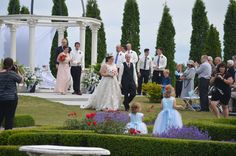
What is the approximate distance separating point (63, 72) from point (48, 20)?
5.15 metres

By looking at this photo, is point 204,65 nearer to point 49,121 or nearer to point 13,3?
point 49,121

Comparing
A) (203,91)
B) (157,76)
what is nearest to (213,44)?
(157,76)

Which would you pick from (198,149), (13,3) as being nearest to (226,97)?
(198,149)

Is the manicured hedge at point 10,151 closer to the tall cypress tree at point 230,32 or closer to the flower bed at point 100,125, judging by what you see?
the flower bed at point 100,125

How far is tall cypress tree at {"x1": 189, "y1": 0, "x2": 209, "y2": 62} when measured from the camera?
41.1 meters

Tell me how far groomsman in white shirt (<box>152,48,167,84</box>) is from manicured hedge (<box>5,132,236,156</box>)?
16839mm

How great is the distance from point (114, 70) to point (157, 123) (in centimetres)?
685

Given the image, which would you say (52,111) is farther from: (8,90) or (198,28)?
(198,28)

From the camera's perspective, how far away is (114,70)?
22406 mm

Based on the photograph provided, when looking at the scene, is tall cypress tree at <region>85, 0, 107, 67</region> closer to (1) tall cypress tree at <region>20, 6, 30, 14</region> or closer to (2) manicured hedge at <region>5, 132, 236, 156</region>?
(1) tall cypress tree at <region>20, 6, 30, 14</region>

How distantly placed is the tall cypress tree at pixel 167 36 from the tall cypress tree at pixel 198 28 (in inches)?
44.3

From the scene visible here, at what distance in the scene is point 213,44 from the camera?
40.1 m

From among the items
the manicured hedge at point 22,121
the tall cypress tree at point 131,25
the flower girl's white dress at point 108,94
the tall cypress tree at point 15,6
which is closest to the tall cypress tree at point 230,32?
the tall cypress tree at point 131,25

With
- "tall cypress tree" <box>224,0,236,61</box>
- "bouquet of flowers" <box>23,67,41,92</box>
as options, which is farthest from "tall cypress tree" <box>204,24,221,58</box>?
"bouquet of flowers" <box>23,67,41,92</box>
